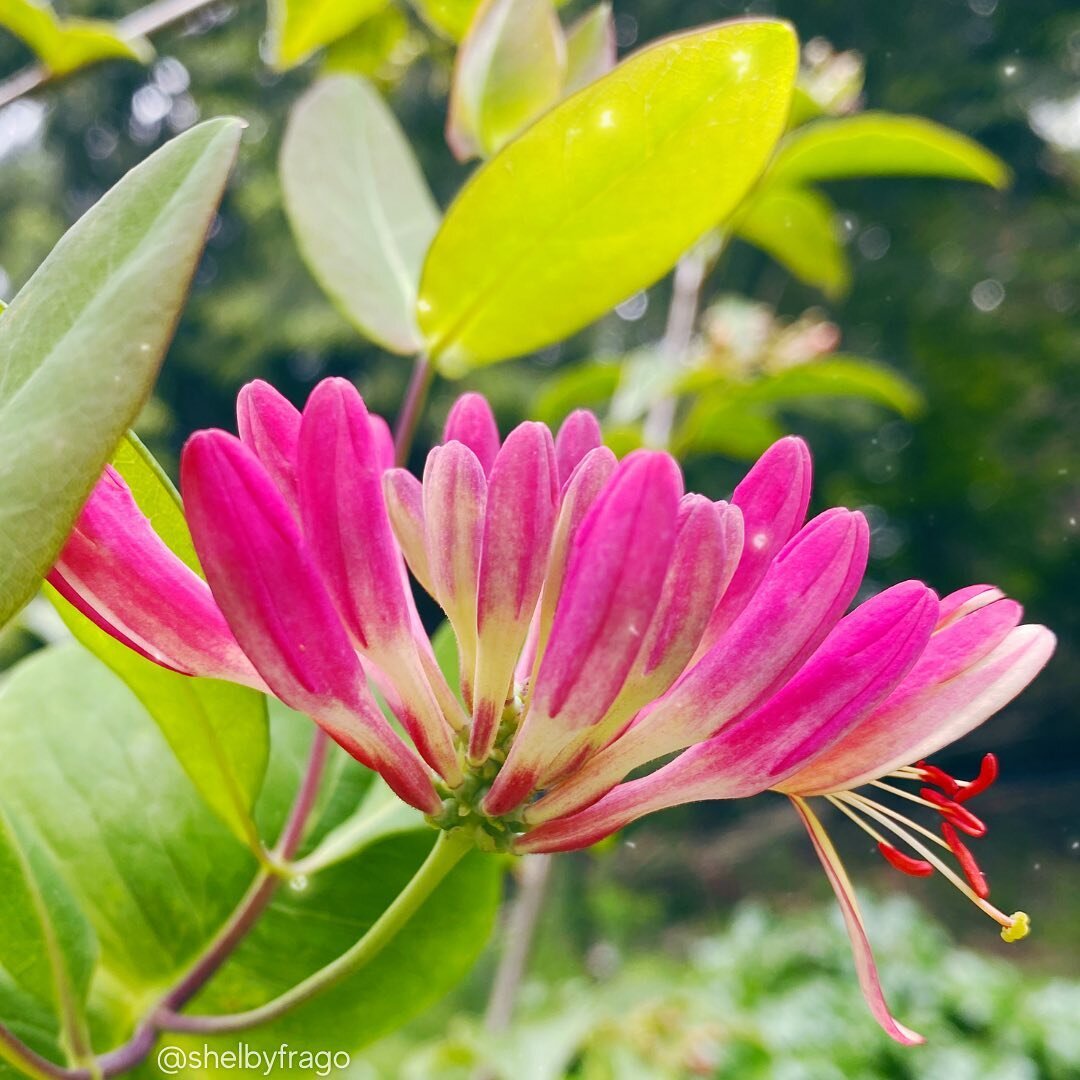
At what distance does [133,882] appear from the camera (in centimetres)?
43

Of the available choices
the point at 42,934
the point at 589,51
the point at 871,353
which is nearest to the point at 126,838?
the point at 42,934

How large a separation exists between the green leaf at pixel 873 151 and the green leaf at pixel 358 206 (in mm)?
600

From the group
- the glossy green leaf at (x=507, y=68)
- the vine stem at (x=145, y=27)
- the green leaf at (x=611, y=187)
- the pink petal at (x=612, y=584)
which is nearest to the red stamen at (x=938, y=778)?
the pink petal at (x=612, y=584)

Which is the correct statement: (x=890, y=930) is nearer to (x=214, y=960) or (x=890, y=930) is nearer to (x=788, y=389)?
(x=788, y=389)

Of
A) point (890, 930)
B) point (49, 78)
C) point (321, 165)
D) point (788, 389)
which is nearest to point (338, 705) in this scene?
point (321, 165)

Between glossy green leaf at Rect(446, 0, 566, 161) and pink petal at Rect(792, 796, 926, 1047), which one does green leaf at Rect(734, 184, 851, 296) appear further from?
pink petal at Rect(792, 796, 926, 1047)

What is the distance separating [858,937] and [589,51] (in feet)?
A: 1.50

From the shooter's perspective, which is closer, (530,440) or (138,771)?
(530,440)

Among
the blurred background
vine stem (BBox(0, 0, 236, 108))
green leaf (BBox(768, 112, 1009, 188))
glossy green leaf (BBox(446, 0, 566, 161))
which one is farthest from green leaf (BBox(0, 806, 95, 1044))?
the blurred background

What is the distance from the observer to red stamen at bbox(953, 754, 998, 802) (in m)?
0.32

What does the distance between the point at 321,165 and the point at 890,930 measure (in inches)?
124

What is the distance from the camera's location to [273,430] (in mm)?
300

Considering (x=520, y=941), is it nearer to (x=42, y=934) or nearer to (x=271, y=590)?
(x=42, y=934)

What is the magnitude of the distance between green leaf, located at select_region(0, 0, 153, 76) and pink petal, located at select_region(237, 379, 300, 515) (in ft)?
1.61
